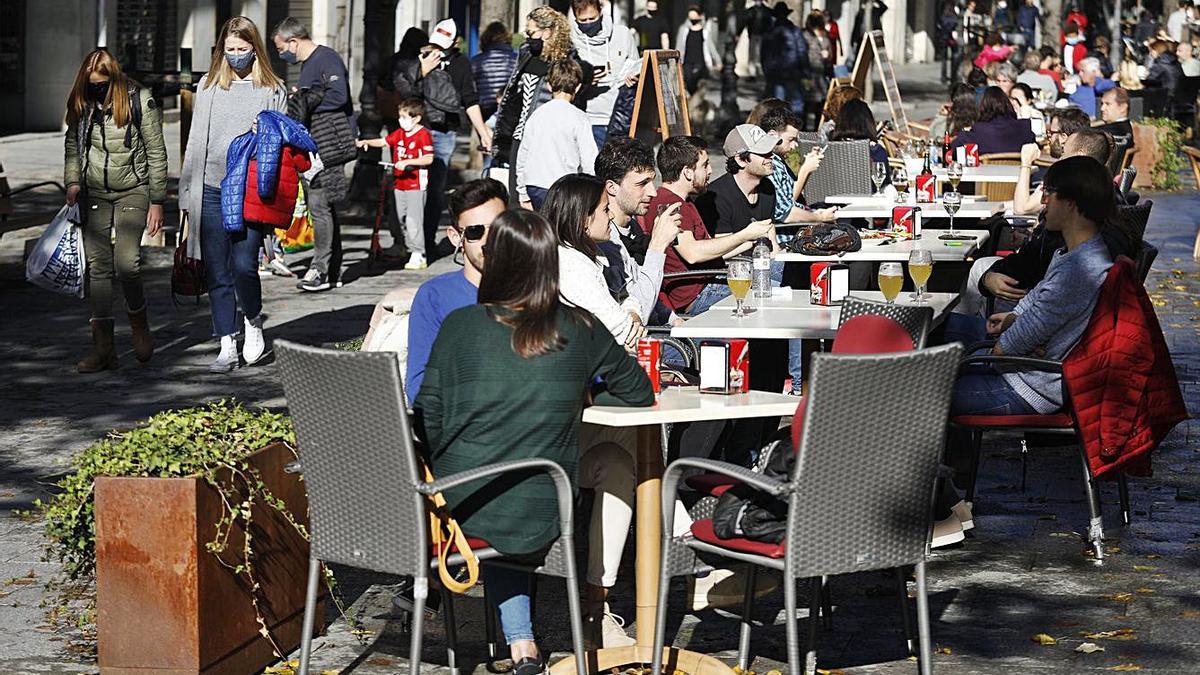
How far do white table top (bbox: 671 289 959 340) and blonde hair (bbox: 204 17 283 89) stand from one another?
3.47 m

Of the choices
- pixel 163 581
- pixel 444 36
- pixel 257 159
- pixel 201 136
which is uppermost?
pixel 444 36

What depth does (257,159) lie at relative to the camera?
1016cm

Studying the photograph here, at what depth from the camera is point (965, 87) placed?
15719 mm

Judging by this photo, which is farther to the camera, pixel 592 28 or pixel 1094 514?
pixel 592 28

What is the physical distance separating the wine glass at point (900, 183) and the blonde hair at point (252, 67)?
4113mm

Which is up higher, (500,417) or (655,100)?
(655,100)

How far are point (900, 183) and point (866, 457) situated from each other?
28.1 feet

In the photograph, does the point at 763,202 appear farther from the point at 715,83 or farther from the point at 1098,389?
the point at 715,83

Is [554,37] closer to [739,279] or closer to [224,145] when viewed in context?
[224,145]

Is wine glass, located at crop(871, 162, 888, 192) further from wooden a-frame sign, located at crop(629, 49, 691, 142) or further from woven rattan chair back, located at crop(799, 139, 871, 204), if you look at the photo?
wooden a-frame sign, located at crop(629, 49, 691, 142)

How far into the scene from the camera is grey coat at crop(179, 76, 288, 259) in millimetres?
10297

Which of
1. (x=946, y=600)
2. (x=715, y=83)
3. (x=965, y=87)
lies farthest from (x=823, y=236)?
(x=715, y=83)

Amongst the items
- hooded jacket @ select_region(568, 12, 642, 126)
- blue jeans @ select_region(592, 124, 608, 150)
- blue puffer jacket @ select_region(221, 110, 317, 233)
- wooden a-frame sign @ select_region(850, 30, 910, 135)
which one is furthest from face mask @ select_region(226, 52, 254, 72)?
wooden a-frame sign @ select_region(850, 30, 910, 135)

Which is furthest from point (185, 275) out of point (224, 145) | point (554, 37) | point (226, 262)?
point (554, 37)
